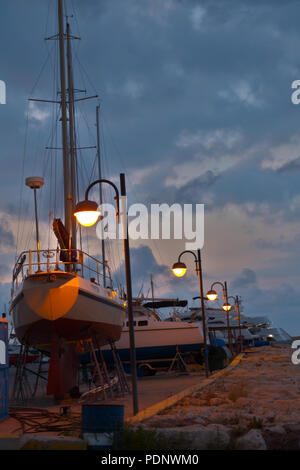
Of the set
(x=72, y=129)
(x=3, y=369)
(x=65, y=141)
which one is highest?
(x=72, y=129)

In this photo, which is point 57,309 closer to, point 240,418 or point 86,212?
point 86,212

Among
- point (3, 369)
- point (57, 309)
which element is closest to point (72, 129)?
point (57, 309)

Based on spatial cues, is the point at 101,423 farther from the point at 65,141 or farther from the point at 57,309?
the point at 65,141

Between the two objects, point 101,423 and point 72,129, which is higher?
point 72,129

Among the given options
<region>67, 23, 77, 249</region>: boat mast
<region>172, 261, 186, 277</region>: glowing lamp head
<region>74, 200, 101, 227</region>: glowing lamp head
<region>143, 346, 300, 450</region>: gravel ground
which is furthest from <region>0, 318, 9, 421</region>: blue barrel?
<region>67, 23, 77, 249</region>: boat mast

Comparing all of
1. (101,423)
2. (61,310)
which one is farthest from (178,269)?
(101,423)

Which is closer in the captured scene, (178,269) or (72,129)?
(178,269)

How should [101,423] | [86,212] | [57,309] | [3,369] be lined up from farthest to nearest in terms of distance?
[57,309] → [3,369] → [86,212] → [101,423]

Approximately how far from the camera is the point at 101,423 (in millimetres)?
7742

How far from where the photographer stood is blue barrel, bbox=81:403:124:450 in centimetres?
754

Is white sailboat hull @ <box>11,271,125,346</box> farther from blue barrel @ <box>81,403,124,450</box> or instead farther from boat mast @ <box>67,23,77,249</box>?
blue barrel @ <box>81,403,124,450</box>

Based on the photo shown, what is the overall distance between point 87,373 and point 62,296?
1014 centimetres

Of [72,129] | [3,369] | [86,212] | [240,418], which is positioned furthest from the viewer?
[72,129]

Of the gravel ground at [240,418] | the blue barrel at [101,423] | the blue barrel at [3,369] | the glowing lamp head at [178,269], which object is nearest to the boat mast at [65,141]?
the glowing lamp head at [178,269]
